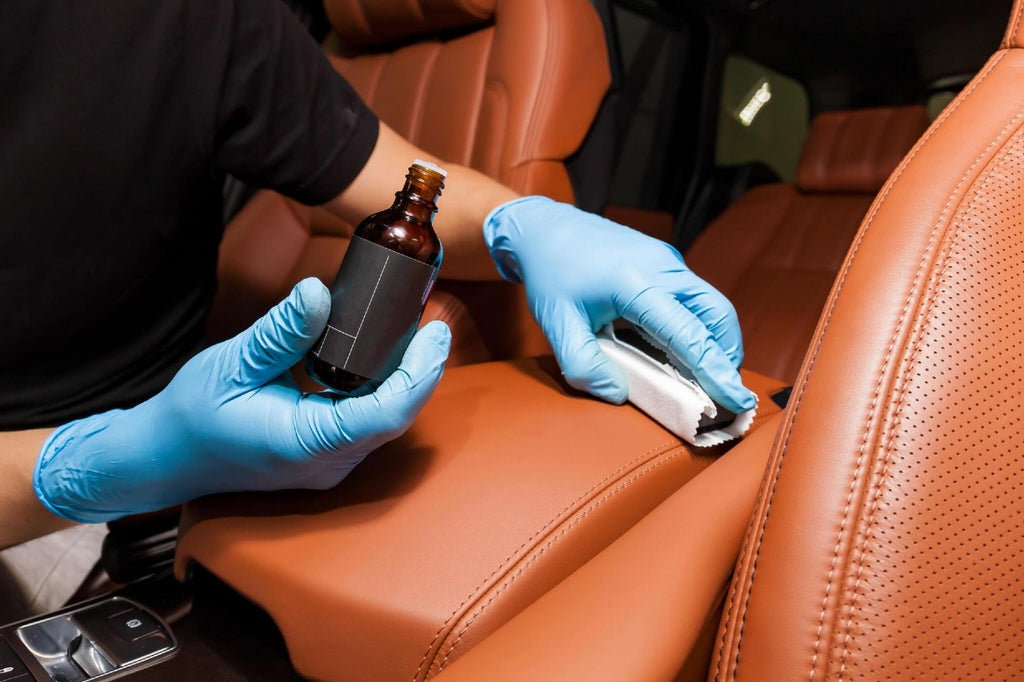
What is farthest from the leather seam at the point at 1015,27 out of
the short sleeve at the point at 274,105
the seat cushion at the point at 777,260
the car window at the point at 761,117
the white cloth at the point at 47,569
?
the car window at the point at 761,117

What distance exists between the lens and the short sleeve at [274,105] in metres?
0.92

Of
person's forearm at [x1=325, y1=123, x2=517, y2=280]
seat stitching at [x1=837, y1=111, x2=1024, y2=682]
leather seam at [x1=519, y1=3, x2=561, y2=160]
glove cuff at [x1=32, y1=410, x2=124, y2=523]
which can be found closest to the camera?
seat stitching at [x1=837, y1=111, x2=1024, y2=682]

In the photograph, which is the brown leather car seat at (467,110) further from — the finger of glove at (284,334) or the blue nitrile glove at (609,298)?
the finger of glove at (284,334)

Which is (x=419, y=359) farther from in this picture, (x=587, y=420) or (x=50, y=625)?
(x=50, y=625)

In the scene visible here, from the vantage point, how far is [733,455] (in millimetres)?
633

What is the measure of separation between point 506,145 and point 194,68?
49cm

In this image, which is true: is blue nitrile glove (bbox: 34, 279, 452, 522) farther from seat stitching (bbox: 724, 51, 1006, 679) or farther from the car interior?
seat stitching (bbox: 724, 51, 1006, 679)

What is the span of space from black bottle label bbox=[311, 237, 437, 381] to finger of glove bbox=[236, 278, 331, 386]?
0.01 metres

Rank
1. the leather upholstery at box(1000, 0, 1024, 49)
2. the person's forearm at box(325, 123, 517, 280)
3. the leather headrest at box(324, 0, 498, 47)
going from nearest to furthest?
the leather upholstery at box(1000, 0, 1024, 49)
the person's forearm at box(325, 123, 517, 280)
the leather headrest at box(324, 0, 498, 47)

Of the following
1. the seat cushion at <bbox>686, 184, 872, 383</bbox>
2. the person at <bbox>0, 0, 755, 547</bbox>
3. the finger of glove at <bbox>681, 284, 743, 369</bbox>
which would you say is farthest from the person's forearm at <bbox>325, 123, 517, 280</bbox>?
the seat cushion at <bbox>686, 184, 872, 383</bbox>

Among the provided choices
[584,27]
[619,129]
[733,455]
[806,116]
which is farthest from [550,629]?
[806,116]

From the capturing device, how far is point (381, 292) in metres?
0.57

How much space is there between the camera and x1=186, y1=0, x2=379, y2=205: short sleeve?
0.92 m

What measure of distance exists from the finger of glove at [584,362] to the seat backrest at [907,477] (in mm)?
343
